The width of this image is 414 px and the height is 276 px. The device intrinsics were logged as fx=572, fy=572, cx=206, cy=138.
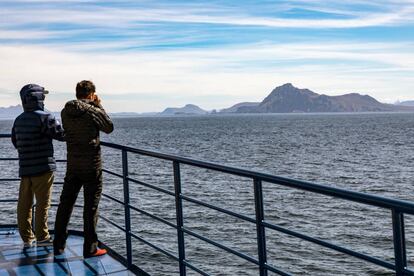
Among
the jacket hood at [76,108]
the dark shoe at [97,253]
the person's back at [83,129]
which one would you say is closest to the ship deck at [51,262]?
the dark shoe at [97,253]

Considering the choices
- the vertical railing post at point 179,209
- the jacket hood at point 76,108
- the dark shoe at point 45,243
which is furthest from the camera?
the dark shoe at point 45,243

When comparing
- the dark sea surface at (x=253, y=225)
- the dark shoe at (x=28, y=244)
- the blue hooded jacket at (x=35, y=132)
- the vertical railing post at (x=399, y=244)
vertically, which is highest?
the blue hooded jacket at (x=35, y=132)

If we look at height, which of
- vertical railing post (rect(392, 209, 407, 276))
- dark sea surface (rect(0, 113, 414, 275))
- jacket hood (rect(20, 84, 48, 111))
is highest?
jacket hood (rect(20, 84, 48, 111))

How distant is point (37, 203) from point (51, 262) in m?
0.81

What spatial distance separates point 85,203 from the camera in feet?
19.6

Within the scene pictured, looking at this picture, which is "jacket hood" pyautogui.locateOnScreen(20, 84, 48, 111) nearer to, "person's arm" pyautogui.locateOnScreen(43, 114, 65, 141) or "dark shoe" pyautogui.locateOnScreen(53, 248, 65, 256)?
"person's arm" pyautogui.locateOnScreen(43, 114, 65, 141)

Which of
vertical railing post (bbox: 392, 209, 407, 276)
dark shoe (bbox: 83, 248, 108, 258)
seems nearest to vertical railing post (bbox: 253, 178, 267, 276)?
vertical railing post (bbox: 392, 209, 407, 276)

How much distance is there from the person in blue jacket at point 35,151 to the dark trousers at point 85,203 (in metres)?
0.45

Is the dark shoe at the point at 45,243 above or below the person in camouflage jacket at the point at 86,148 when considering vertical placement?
below

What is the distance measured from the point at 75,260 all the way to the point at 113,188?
30.2 meters

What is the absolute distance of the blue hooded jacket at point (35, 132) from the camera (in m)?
6.23

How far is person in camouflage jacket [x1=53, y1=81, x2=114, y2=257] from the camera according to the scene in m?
5.68

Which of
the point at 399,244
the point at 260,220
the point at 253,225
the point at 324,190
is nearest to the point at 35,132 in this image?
the point at 260,220

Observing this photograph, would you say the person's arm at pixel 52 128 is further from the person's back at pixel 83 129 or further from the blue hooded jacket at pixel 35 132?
the person's back at pixel 83 129
